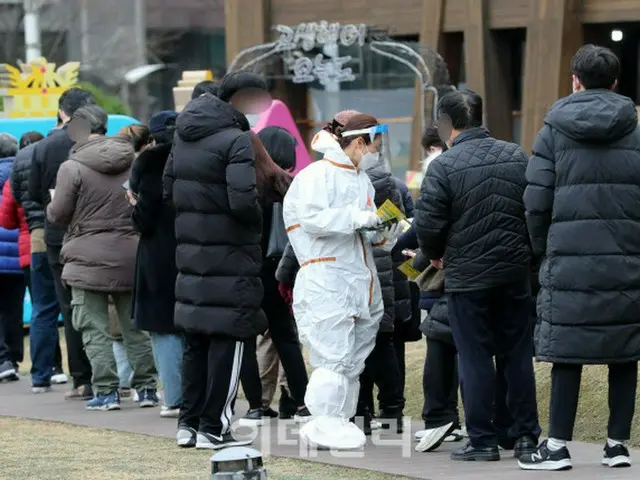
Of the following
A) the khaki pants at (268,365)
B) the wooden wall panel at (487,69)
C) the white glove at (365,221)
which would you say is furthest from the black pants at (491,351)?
the wooden wall panel at (487,69)

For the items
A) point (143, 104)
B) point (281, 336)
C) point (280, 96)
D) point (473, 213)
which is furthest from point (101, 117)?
point (143, 104)

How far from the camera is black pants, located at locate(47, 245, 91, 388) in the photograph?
466 inches

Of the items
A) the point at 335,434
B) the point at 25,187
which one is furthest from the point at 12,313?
the point at 335,434

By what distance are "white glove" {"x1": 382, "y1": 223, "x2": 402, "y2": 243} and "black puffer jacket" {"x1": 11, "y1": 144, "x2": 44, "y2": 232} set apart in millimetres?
4209

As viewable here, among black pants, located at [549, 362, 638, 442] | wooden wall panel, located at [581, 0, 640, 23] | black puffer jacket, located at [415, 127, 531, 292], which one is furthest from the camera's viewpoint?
wooden wall panel, located at [581, 0, 640, 23]

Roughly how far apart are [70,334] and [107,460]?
3.05 m

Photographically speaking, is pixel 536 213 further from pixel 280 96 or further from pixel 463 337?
pixel 280 96

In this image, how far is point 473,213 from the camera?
8.36 m

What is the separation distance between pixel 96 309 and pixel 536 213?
4.23 m

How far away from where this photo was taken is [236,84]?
9266mm

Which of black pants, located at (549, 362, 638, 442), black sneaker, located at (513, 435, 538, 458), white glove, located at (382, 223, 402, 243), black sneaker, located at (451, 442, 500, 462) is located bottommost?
black sneaker, located at (451, 442, 500, 462)

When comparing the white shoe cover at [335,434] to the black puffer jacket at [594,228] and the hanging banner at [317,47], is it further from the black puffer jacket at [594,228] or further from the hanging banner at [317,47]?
the hanging banner at [317,47]

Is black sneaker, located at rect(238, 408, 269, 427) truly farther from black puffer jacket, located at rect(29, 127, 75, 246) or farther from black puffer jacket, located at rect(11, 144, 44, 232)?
black puffer jacket, located at rect(11, 144, 44, 232)

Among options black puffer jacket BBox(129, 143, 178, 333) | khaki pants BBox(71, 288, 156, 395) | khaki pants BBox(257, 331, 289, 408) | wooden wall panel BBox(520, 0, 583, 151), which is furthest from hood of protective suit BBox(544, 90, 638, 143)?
wooden wall panel BBox(520, 0, 583, 151)
